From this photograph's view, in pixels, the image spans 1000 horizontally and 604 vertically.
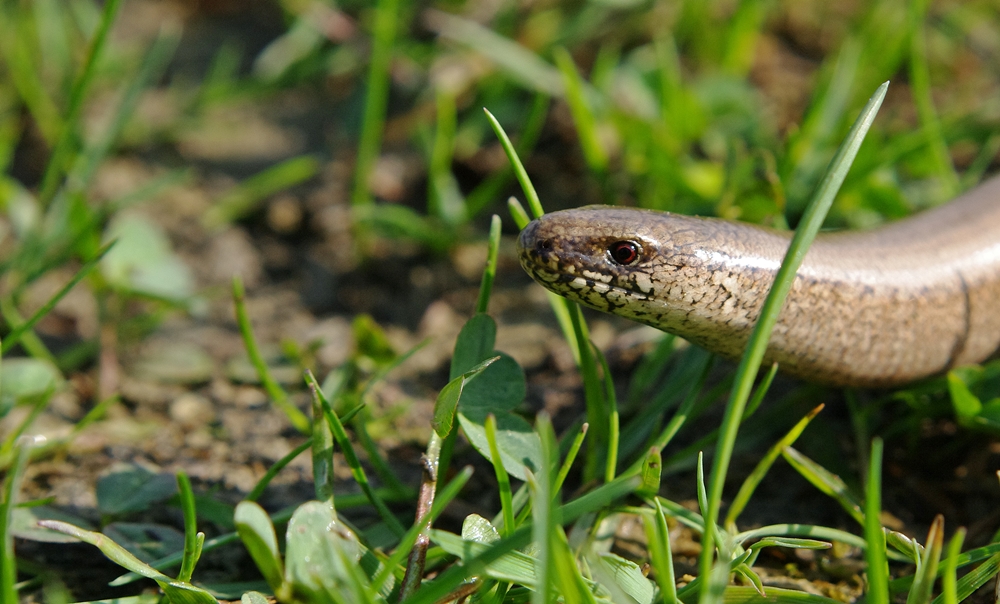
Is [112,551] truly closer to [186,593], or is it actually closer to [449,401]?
[186,593]

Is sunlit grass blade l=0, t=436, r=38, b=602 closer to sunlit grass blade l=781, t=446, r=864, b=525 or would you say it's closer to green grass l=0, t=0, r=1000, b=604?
green grass l=0, t=0, r=1000, b=604

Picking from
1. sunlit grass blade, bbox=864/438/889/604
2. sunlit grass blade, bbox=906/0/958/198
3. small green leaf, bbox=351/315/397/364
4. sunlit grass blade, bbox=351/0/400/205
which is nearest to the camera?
sunlit grass blade, bbox=864/438/889/604

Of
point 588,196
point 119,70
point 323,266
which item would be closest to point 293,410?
point 323,266

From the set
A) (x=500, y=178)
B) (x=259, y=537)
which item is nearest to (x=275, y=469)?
(x=259, y=537)

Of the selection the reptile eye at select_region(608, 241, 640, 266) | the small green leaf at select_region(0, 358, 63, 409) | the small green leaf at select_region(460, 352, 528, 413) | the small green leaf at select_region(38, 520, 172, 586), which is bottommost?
the small green leaf at select_region(0, 358, 63, 409)

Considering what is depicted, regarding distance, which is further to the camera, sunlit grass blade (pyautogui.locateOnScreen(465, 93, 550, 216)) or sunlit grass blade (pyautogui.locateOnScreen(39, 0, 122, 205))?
sunlit grass blade (pyautogui.locateOnScreen(465, 93, 550, 216))

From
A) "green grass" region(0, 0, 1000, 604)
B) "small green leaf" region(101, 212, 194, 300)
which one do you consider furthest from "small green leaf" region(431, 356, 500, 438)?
"small green leaf" region(101, 212, 194, 300)

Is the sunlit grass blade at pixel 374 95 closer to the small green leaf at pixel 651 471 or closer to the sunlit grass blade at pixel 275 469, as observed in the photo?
the sunlit grass blade at pixel 275 469
